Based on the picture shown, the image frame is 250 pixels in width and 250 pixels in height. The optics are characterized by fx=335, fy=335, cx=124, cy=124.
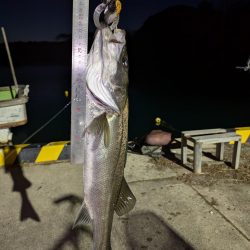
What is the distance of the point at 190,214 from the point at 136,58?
41.1m

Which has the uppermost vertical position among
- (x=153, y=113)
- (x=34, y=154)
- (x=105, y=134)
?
(x=105, y=134)

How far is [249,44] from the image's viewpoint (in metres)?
32.3

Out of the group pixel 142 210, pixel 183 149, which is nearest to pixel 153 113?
pixel 183 149

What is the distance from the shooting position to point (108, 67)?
222cm

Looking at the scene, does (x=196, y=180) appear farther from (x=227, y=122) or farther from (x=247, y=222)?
(x=227, y=122)

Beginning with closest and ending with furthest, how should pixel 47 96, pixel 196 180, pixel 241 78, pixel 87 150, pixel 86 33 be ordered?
pixel 87 150, pixel 86 33, pixel 196 180, pixel 47 96, pixel 241 78

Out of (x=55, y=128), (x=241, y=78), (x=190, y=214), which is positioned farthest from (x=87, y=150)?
(x=241, y=78)

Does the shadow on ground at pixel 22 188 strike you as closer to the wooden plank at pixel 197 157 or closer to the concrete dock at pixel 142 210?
the concrete dock at pixel 142 210

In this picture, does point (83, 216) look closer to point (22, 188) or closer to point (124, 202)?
point (124, 202)

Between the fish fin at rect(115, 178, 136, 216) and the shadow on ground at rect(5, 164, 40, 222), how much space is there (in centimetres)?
239

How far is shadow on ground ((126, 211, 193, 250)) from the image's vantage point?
3994 mm

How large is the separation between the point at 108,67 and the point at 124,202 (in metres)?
1.03

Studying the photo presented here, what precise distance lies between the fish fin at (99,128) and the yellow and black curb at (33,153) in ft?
14.4

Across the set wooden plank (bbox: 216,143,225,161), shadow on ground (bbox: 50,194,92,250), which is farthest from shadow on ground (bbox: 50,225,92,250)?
wooden plank (bbox: 216,143,225,161)
